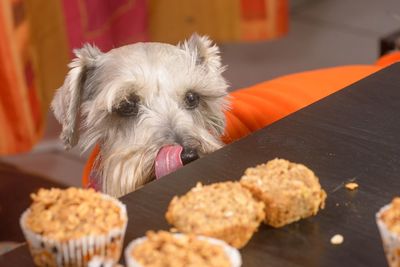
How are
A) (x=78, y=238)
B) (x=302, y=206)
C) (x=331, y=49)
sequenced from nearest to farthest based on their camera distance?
(x=78, y=238) → (x=302, y=206) → (x=331, y=49)

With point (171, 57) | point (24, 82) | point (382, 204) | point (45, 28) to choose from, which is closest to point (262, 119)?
point (171, 57)

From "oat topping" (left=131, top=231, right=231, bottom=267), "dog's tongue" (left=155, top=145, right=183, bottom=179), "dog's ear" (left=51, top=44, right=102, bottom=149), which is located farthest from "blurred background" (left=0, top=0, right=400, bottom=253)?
"oat topping" (left=131, top=231, right=231, bottom=267)

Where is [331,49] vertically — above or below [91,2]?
below

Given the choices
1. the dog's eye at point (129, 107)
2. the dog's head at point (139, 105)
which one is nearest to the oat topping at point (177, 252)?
the dog's head at point (139, 105)

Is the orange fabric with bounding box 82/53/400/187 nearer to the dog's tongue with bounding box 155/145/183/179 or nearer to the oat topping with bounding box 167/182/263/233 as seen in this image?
the dog's tongue with bounding box 155/145/183/179

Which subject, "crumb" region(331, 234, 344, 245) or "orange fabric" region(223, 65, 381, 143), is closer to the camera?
"crumb" region(331, 234, 344, 245)

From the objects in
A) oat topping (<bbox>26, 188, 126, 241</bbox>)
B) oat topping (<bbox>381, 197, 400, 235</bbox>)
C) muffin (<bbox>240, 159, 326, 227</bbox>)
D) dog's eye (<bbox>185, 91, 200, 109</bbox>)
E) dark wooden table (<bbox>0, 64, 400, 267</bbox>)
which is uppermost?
oat topping (<bbox>26, 188, 126, 241</bbox>)

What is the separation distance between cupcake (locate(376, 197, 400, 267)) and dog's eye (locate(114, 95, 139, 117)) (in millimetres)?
1008

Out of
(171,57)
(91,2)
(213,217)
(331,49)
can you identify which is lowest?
(331,49)

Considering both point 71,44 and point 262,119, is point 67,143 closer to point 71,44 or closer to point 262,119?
point 262,119

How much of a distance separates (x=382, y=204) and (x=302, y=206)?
12 centimetres

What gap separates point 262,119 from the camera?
195 centimetres

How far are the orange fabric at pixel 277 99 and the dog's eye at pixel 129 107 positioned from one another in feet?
0.47

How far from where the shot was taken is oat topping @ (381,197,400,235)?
0.92m
